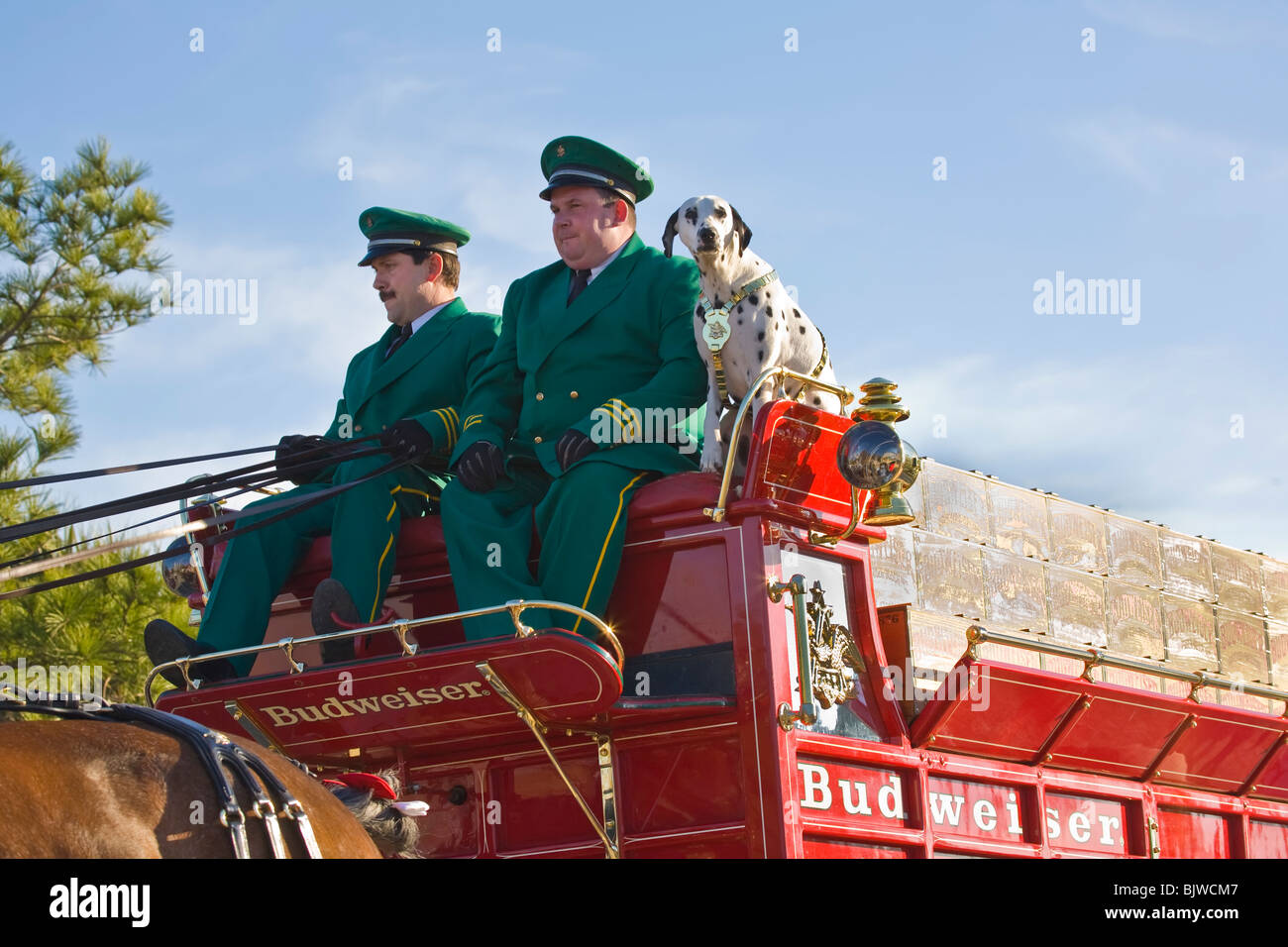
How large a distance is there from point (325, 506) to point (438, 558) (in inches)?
24.9

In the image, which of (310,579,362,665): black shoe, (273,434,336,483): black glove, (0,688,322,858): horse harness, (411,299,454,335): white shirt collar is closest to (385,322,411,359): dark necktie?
(411,299,454,335): white shirt collar

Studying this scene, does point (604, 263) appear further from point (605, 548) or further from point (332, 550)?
point (332, 550)

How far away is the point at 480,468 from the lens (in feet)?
17.4

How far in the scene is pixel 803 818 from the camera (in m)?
4.68

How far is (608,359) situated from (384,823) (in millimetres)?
2059

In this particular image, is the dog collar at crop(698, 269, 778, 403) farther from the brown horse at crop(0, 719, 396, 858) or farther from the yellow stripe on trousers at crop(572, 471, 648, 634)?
the brown horse at crop(0, 719, 396, 858)

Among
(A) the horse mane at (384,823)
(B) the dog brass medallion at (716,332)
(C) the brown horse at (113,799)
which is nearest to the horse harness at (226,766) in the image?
(C) the brown horse at (113,799)

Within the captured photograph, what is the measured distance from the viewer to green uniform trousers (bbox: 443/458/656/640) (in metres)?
4.91

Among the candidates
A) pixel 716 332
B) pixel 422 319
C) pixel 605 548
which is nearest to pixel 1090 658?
pixel 716 332

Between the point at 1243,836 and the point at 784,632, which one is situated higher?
the point at 784,632
